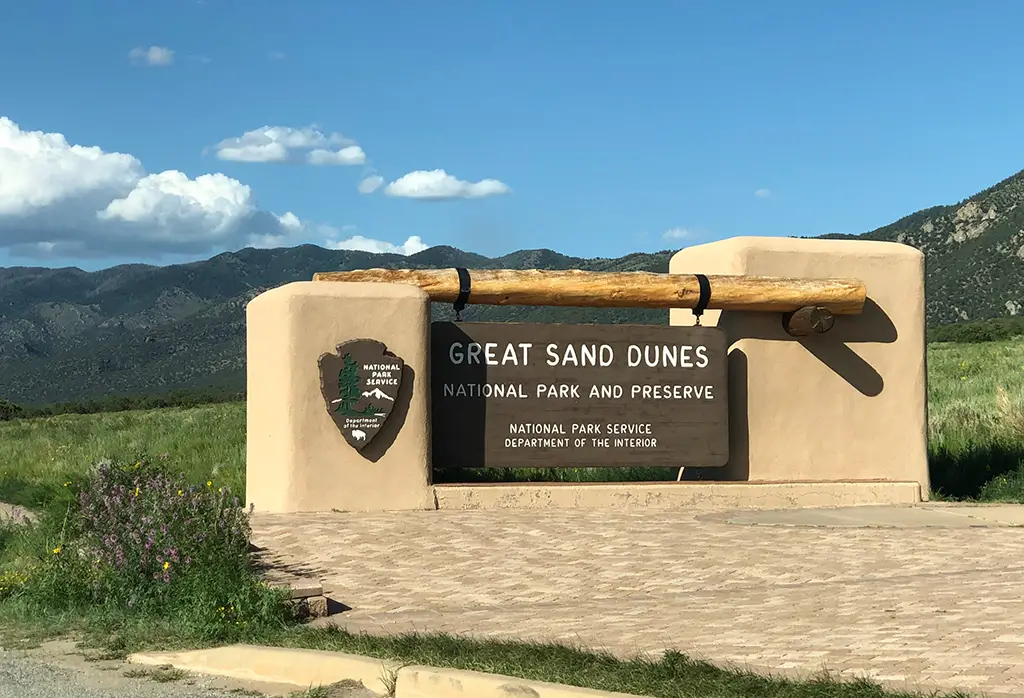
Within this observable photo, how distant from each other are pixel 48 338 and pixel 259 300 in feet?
596

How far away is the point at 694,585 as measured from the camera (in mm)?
9438

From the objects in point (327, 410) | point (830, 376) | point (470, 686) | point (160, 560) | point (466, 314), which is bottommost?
point (470, 686)

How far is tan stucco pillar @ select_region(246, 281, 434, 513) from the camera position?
13336 millimetres

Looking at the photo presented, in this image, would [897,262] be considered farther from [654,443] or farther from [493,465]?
[493,465]

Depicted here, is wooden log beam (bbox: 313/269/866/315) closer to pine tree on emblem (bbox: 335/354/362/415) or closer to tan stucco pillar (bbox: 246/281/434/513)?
tan stucco pillar (bbox: 246/281/434/513)

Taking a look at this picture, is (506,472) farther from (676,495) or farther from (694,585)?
(694,585)

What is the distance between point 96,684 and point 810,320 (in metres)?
10.3

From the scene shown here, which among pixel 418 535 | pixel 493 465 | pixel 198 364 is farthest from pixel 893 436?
→ pixel 198 364

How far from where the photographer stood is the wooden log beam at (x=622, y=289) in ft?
46.8

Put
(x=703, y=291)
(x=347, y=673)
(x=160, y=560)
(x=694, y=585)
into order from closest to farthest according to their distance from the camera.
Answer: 1. (x=347, y=673)
2. (x=160, y=560)
3. (x=694, y=585)
4. (x=703, y=291)

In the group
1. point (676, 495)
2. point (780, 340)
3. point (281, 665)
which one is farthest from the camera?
point (780, 340)

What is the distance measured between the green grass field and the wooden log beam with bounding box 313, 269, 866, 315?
2727 millimetres

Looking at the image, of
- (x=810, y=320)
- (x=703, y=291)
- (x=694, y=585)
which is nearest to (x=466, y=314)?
(x=810, y=320)

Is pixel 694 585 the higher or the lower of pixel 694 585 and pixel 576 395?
the lower
